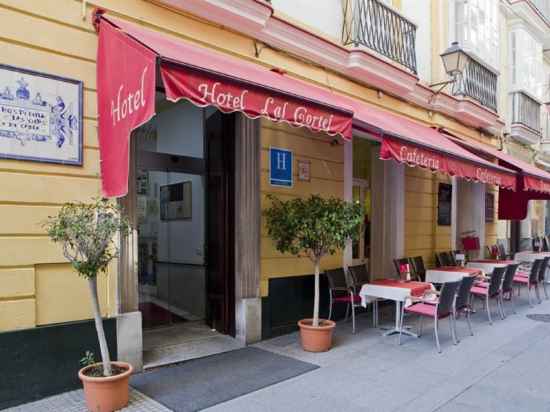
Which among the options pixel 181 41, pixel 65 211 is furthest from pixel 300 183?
pixel 65 211

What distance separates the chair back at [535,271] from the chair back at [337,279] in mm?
4449

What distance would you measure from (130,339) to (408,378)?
3014 mm

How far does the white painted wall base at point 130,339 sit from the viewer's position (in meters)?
4.64

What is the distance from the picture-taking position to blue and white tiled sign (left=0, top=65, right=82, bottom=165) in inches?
156

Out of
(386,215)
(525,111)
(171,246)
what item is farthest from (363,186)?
(525,111)

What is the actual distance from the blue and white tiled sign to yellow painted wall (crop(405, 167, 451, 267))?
7.31 metres

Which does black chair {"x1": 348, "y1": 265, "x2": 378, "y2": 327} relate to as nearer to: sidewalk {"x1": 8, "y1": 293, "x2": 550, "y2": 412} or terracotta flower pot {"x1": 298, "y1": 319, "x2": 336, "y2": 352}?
sidewalk {"x1": 8, "y1": 293, "x2": 550, "y2": 412}

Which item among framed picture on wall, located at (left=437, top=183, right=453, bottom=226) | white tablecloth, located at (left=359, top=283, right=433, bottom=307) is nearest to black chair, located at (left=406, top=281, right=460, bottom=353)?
white tablecloth, located at (left=359, top=283, right=433, bottom=307)

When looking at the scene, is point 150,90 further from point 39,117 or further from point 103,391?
point 103,391

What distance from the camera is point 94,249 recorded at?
143 inches

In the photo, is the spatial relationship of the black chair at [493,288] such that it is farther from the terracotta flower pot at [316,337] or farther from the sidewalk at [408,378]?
the terracotta flower pot at [316,337]

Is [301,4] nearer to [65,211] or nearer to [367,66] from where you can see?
[367,66]

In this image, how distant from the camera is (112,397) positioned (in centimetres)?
379

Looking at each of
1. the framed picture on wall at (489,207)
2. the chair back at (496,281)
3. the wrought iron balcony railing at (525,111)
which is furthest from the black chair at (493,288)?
the wrought iron balcony railing at (525,111)
